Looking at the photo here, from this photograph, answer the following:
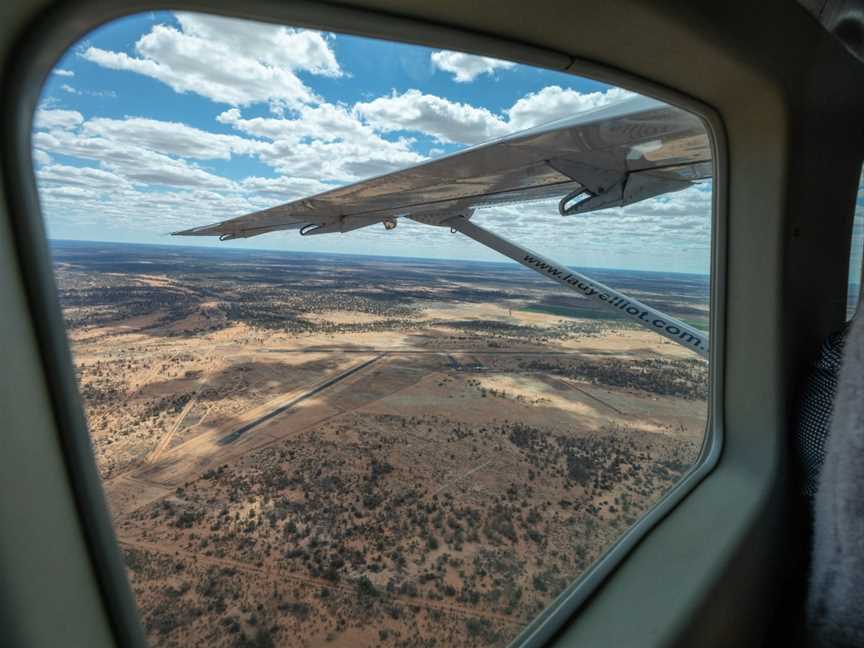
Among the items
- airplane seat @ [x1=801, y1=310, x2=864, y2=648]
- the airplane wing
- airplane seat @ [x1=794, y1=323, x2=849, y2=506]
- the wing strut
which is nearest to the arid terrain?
the wing strut

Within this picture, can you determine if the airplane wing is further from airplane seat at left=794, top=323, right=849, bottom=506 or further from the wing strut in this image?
airplane seat at left=794, top=323, right=849, bottom=506

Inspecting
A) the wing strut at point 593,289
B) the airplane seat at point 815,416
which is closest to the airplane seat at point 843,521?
the airplane seat at point 815,416

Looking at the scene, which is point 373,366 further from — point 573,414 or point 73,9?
point 73,9

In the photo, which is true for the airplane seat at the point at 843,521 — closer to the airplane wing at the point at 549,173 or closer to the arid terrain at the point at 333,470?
the arid terrain at the point at 333,470

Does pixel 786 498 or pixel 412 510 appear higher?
pixel 786 498

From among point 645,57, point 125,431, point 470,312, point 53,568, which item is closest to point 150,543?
point 125,431

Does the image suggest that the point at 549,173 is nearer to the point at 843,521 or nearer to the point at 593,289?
the point at 593,289
